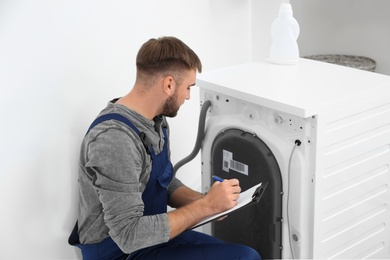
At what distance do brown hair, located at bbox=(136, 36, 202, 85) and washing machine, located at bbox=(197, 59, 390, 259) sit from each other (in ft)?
0.88

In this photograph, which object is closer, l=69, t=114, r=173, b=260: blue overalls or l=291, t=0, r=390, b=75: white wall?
→ l=69, t=114, r=173, b=260: blue overalls

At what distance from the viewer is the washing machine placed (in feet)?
5.53

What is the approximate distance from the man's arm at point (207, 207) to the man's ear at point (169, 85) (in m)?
0.32

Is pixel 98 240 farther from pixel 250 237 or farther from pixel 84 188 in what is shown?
pixel 250 237

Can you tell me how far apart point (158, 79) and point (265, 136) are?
16.5 inches

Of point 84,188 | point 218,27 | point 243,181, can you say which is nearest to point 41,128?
point 84,188

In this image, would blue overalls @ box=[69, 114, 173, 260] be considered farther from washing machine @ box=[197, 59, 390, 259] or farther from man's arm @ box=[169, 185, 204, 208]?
washing machine @ box=[197, 59, 390, 259]

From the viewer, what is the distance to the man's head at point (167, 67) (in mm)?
1614

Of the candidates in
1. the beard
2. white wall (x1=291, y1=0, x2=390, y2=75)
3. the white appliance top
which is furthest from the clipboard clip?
white wall (x1=291, y1=0, x2=390, y2=75)

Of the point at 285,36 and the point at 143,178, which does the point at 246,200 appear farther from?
the point at 285,36

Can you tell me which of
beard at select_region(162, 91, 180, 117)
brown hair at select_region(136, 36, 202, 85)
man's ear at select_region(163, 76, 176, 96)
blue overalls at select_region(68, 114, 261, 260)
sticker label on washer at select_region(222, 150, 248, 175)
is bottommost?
blue overalls at select_region(68, 114, 261, 260)

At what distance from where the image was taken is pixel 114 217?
1532mm

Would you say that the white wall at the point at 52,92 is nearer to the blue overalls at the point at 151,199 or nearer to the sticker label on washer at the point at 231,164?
the blue overalls at the point at 151,199

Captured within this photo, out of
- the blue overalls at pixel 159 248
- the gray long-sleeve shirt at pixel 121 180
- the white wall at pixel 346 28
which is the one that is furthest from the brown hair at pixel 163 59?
the white wall at pixel 346 28
